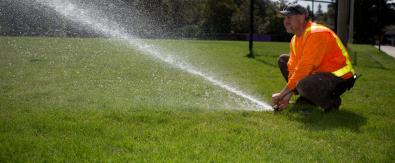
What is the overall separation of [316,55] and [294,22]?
1.86 feet

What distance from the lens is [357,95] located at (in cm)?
729

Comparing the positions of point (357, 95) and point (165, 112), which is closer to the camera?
point (165, 112)

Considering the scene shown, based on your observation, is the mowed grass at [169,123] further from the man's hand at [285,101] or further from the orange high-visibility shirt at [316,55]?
the orange high-visibility shirt at [316,55]

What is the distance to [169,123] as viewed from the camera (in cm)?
460

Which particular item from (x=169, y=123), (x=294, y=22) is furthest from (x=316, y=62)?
(x=169, y=123)

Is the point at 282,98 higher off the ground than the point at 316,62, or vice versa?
the point at 316,62

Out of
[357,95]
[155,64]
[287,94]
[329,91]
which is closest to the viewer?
[287,94]

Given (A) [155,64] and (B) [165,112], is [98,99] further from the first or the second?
(A) [155,64]

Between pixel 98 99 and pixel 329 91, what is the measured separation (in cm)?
296

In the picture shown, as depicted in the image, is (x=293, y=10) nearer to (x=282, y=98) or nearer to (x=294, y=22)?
(x=294, y=22)

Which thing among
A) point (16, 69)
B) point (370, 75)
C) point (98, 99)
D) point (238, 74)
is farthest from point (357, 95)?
point (16, 69)

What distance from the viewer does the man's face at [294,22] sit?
Answer: 5371 mm

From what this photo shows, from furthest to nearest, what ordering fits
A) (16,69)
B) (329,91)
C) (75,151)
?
(16,69), (329,91), (75,151)

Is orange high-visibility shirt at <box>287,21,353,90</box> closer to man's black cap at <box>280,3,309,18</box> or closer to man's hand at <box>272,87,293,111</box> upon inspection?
man's hand at <box>272,87,293,111</box>
